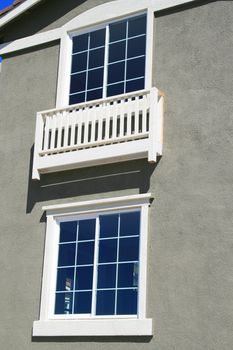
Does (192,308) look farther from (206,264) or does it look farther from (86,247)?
(86,247)

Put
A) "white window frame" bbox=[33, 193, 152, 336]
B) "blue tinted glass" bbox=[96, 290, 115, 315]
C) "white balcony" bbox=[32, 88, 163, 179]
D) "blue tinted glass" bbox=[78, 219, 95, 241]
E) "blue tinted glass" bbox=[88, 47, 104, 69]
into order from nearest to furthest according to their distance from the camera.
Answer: "white window frame" bbox=[33, 193, 152, 336] < "blue tinted glass" bbox=[96, 290, 115, 315] < "white balcony" bbox=[32, 88, 163, 179] < "blue tinted glass" bbox=[78, 219, 95, 241] < "blue tinted glass" bbox=[88, 47, 104, 69]

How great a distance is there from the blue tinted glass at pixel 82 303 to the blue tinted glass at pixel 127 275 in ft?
2.33

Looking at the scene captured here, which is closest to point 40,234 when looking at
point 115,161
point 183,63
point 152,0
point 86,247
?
point 86,247

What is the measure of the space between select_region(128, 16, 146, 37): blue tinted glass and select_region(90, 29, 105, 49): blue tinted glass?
71cm

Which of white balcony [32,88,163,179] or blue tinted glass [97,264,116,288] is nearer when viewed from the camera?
blue tinted glass [97,264,116,288]

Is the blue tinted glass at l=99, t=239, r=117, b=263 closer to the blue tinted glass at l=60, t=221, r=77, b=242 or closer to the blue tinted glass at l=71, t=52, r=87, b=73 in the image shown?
the blue tinted glass at l=60, t=221, r=77, b=242

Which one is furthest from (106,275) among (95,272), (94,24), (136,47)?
(94,24)

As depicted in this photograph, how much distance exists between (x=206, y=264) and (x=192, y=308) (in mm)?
804

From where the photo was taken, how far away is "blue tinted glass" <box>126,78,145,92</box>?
46.2 feet

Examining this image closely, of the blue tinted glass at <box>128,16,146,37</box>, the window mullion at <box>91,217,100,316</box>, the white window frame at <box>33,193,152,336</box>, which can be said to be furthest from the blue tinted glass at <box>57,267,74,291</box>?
the blue tinted glass at <box>128,16,146,37</box>

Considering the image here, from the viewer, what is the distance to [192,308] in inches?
456

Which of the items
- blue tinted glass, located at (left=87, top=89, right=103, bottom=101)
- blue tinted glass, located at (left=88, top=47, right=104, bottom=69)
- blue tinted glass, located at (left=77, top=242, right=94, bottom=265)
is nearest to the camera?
blue tinted glass, located at (left=77, top=242, right=94, bottom=265)

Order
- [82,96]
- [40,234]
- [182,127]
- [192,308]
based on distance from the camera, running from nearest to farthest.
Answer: [192,308] < [182,127] < [40,234] < [82,96]

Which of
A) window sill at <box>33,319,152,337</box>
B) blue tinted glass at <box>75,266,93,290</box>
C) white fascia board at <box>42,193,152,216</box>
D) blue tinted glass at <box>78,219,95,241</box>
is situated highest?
white fascia board at <box>42,193,152,216</box>
